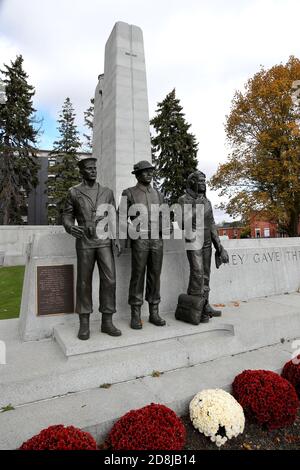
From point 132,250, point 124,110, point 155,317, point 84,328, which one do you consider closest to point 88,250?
point 132,250

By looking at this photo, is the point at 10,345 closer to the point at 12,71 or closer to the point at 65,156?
the point at 65,156

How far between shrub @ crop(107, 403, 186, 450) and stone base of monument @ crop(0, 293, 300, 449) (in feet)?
0.89

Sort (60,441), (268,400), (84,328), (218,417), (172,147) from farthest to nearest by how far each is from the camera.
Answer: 1. (172,147)
2. (84,328)
3. (268,400)
4. (218,417)
5. (60,441)

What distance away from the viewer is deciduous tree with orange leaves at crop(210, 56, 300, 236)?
1928 centimetres

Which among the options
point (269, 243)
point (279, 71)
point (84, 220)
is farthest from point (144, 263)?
point (279, 71)

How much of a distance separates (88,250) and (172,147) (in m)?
28.6

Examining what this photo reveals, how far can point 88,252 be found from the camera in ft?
14.5

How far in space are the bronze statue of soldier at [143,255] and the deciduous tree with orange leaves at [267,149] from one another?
1603 cm

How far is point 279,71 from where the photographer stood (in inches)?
798

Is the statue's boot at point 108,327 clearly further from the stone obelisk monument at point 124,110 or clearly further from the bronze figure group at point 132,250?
the stone obelisk monument at point 124,110

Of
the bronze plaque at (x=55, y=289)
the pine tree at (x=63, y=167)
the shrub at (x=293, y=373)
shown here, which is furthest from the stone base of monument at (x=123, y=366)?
the pine tree at (x=63, y=167)

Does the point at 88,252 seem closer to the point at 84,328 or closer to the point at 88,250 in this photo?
the point at 88,250

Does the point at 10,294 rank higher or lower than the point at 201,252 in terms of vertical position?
lower

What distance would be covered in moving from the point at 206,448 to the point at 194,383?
34.6 inches
